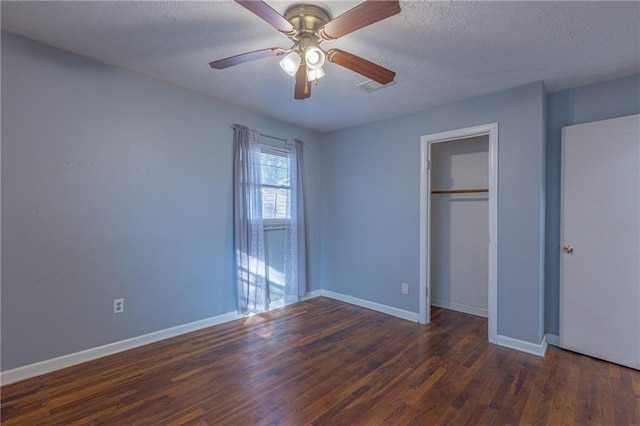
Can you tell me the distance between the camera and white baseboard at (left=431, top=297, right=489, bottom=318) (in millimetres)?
3605

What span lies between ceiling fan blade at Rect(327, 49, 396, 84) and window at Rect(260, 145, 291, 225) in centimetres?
199

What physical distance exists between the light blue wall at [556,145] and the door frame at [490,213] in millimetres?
501

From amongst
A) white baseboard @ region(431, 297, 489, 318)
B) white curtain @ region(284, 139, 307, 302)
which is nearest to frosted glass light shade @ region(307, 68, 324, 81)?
white curtain @ region(284, 139, 307, 302)

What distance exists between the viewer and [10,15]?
1898 mm

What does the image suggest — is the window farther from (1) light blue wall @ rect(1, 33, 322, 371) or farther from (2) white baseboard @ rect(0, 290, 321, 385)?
(2) white baseboard @ rect(0, 290, 321, 385)

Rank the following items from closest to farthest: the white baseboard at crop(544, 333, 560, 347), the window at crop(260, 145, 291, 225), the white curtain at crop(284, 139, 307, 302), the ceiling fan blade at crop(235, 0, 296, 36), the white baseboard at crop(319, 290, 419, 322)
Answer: the ceiling fan blade at crop(235, 0, 296, 36) → the white baseboard at crop(544, 333, 560, 347) → the white baseboard at crop(319, 290, 419, 322) → the window at crop(260, 145, 291, 225) → the white curtain at crop(284, 139, 307, 302)

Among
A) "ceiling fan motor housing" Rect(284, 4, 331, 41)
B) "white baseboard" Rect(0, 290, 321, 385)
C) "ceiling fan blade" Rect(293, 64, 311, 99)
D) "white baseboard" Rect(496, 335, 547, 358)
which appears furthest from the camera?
"white baseboard" Rect(496, 335, 547, 358)

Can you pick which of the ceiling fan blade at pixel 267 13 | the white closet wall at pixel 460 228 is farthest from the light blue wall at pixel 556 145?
the ceiling fan blade at pixel 267 13

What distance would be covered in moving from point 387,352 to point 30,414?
2.51 metres

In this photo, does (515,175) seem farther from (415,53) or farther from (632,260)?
(415,53)

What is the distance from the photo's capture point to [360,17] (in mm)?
1479

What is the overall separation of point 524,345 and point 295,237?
8.76 ft

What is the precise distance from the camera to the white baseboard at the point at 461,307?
11.8 feet

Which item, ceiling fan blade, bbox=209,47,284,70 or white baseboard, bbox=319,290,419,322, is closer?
ceiling fan blade, bbox=209,47,284,70
